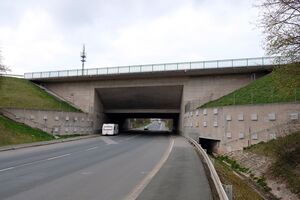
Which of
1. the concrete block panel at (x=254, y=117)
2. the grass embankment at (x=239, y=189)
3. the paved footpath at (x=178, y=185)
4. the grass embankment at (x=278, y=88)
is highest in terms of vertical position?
the grass embankment at (x=278, y=88)

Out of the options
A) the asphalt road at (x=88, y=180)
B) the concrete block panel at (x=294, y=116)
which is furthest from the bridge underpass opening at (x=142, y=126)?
the asphalt road at (x=88, y=180)

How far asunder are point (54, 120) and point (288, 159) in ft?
106

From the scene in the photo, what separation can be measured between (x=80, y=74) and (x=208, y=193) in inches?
1793

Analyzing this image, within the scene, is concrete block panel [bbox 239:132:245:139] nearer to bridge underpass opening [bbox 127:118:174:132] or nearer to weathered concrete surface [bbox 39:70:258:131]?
weathered concrete surface [bbox 39:70:258:131]

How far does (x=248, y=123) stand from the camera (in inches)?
977

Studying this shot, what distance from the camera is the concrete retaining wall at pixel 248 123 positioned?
21.7 m

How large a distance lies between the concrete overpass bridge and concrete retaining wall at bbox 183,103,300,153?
14.4m

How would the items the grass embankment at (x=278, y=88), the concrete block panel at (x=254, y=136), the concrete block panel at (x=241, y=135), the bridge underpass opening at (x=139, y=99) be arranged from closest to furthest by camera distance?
1. the grass embankment at (x=278, y=88)
2. the concrete block panel at (x=254, y=136)
3. the concrete block panel at (x=241, y=135)
4. the bridge underpass opening at (x=139, y=99)

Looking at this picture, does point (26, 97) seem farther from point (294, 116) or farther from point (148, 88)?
point (294, 116)

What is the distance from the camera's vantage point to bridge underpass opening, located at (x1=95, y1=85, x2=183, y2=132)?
5191cm

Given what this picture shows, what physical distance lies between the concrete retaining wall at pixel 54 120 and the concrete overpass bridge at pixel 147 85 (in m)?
5.22

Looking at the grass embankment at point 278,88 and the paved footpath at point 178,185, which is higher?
the grass embankment at point 278,88

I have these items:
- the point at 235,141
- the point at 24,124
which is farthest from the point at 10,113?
the point at 235,141

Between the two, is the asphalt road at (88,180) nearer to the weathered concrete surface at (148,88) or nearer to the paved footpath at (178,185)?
the paved footpath at (178,185)
